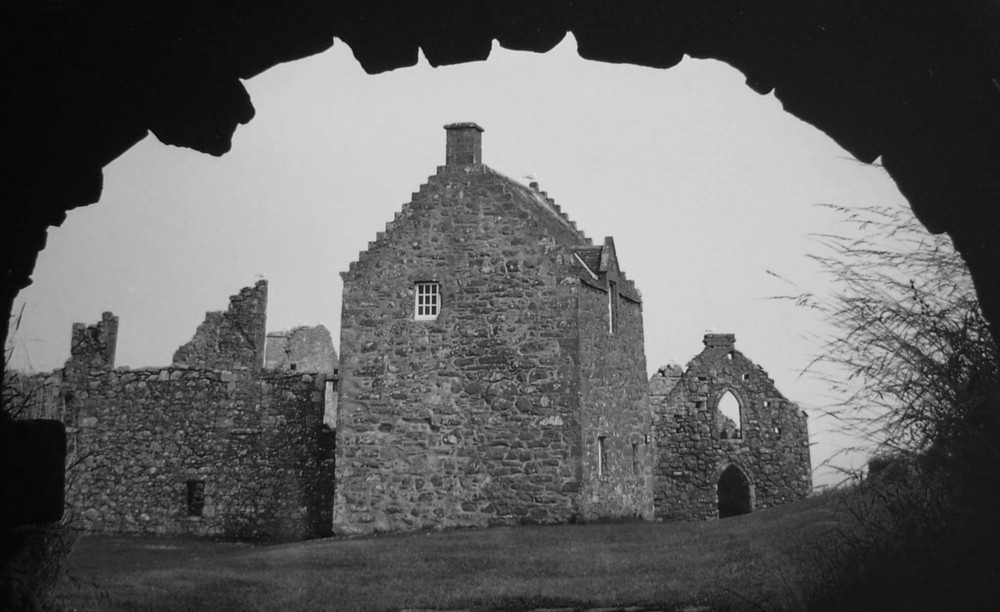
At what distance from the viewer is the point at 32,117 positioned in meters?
4.46

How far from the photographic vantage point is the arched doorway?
25.9 meters

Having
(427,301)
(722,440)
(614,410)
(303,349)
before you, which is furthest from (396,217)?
(303,349)

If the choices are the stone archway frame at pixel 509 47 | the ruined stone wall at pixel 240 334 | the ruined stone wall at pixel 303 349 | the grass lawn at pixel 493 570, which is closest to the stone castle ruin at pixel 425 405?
the grass lawn at pixel 493 570

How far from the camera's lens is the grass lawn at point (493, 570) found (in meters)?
8.88

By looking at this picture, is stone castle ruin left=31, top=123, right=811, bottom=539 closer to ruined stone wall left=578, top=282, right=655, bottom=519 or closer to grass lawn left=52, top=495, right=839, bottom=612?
ruined stone wall left=578, top=282, right=655, bottom=519

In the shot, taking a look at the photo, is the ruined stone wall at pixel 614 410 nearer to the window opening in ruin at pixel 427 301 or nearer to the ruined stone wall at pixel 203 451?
the window opening in ruin at pixel 427 301

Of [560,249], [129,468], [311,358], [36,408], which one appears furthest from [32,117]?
[311,358]

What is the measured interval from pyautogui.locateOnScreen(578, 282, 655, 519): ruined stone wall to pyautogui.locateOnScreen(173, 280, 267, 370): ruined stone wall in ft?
33.8

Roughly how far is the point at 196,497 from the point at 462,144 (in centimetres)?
1071

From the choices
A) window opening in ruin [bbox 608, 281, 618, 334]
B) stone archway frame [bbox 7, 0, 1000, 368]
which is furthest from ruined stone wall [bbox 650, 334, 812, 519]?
stone archway frame [bbox 7, 0, 1000, 368]

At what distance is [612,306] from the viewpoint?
21.0m

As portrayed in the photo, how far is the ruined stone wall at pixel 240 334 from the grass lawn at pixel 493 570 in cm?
821

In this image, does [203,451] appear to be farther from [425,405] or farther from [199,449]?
[425,405]

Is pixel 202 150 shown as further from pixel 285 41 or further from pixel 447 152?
pixel 447 152
